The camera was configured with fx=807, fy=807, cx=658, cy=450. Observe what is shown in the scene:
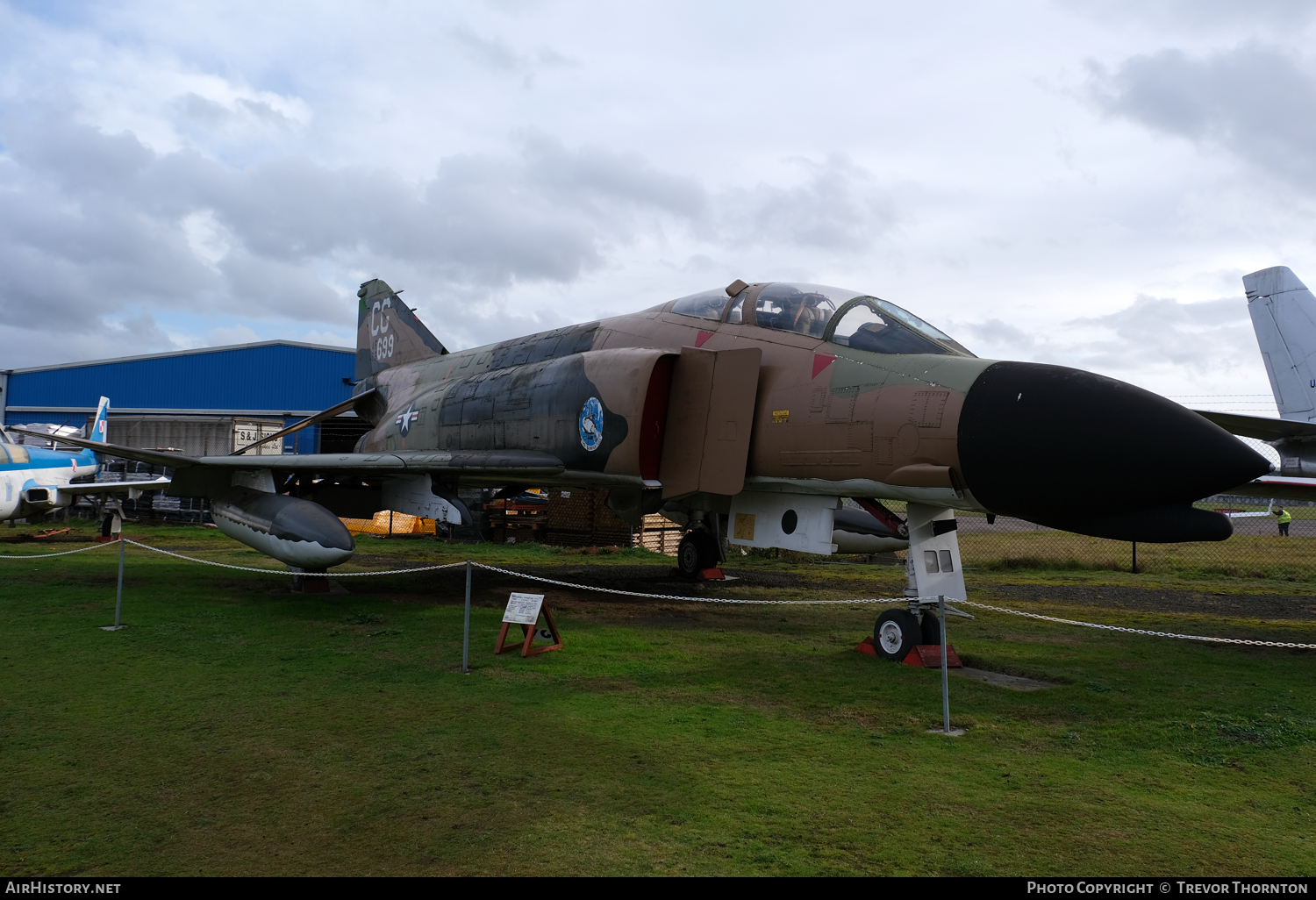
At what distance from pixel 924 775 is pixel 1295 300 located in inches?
471

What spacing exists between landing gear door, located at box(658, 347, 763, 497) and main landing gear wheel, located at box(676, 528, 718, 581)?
472 cm

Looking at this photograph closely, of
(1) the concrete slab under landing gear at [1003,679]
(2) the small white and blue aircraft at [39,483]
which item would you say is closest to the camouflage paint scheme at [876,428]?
(1) the concrete slab under landing gear at [1003,679]

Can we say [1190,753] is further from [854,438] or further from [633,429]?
[633,429]

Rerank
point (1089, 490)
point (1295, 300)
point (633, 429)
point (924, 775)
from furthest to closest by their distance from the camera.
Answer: point (1295, 300) < point (633, 429) < point (1089, 490) < point (924, 775)

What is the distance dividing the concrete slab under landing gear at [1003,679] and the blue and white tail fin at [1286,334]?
893 centimetres

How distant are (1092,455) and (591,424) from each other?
183 inches

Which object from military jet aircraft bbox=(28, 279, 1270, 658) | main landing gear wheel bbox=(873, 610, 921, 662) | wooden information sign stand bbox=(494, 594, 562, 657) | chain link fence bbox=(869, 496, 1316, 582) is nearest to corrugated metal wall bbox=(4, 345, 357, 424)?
military jet aircraft bbox=(28, 279, 1270, 658)

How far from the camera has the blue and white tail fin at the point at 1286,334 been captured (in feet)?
38.5

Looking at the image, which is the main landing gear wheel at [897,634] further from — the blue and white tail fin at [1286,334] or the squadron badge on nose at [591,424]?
the blue and white tail fin at [1286,334]

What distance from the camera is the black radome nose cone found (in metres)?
4.81

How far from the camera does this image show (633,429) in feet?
25.1

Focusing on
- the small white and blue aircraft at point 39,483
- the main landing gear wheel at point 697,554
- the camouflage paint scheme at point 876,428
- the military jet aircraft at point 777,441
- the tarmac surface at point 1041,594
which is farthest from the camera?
the small white and blue aircraft at point 39,483

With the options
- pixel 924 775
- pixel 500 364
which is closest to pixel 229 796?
pixel 924 775

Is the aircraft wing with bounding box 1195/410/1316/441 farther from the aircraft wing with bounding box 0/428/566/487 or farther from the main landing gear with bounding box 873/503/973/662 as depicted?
the aircraft wing with bounding box 0/428/566/487
